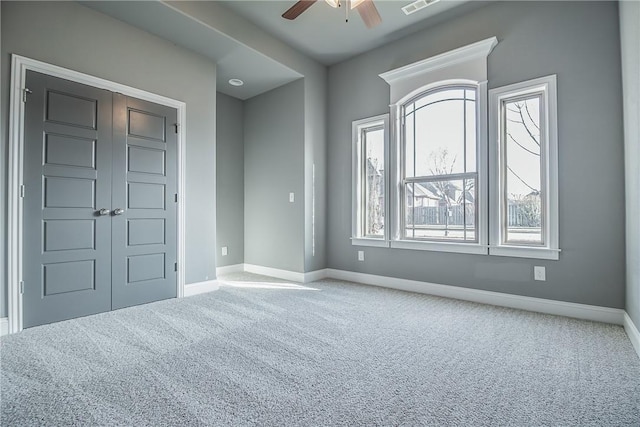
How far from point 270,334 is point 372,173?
8.68ft

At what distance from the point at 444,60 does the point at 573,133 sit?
152 cm

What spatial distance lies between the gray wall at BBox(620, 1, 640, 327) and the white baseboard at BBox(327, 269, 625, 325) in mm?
235

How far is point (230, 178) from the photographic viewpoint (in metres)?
5.02

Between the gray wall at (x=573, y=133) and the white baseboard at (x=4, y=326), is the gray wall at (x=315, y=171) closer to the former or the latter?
the gray wall at (x=573, y=133)

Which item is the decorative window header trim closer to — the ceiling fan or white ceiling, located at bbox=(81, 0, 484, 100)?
white ceiling, located at bbox=(81, 0, 484, 100)

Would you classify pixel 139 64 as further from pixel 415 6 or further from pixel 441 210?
pixel 441 210

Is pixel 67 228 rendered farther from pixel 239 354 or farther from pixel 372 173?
pixel 372 173

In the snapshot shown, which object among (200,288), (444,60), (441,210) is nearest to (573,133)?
(441,210)

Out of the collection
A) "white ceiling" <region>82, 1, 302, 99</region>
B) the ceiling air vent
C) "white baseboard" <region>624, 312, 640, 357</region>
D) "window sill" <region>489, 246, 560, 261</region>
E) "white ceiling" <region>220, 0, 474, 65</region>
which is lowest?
"white baseboard" <region>624, 312, 640, 357</region>

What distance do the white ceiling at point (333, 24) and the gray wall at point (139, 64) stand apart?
2.93 feet

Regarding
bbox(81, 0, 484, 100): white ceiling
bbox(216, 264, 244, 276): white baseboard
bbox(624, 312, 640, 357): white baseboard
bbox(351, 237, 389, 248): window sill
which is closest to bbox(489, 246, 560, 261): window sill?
bbox(624, 312, 640, 357): white baseboard

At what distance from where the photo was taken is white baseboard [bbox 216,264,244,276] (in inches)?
190

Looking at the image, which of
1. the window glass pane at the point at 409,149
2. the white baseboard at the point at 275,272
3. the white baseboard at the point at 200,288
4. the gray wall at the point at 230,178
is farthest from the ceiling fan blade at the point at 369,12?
the white baseboard at the point at 200,288

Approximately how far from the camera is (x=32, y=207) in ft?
8.45
